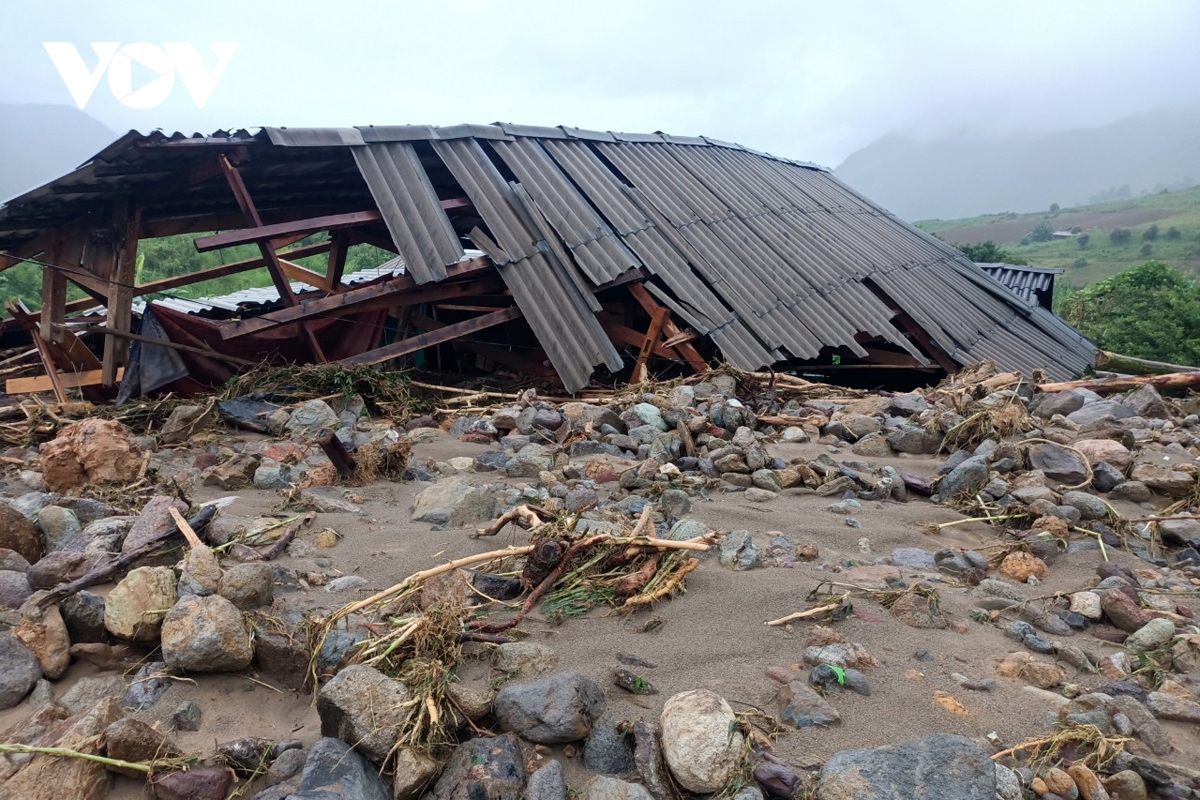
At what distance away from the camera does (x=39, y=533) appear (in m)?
2.88

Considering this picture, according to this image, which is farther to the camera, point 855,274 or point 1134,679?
point 855,274

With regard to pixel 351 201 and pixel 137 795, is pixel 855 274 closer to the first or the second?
pixel 351 201

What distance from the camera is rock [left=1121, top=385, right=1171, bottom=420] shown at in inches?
222

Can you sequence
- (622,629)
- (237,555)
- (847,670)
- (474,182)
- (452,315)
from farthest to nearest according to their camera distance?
(452,315), (474,182), (237,555), (622,629), (847,670)

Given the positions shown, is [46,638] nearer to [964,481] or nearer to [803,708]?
[803,708]

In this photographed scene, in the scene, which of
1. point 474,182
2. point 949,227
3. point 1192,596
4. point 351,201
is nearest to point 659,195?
point 474,182

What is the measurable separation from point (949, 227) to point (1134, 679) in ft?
334

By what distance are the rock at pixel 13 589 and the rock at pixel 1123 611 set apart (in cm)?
360

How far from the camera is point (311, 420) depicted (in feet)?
17.5

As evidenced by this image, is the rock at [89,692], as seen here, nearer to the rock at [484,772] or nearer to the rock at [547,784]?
the rock at [484,772]

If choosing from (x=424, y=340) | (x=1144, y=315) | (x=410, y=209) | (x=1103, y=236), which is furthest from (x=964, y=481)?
(x=1103, y=236)

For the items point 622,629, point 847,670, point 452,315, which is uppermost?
point 452,315

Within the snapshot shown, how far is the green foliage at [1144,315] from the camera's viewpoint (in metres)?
18.9

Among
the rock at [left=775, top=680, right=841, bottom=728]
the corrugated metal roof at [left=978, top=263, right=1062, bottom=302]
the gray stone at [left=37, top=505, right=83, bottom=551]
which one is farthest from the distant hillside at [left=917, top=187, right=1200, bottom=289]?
the gray stone at [left=37, top=505, right=83, bottom=551]
